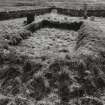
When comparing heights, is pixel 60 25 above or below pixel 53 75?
above

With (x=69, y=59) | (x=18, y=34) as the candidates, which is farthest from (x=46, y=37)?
(x=69, y=59)

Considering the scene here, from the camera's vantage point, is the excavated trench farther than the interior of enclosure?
No

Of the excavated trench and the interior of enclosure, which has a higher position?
the interior of enclosure

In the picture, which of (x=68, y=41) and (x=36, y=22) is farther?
(x=36, y=22)

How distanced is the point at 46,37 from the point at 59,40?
725 millimetres

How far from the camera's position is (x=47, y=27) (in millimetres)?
10781

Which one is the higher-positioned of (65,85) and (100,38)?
(100,38)

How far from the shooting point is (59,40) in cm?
816

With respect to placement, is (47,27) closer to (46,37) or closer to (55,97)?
(46,37)

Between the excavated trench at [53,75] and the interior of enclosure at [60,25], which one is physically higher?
the interior of enclosure at [60,25]

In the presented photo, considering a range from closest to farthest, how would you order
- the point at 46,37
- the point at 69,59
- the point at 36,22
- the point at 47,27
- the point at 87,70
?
the point at 87,70 < the point at 69,59 < the point at 46,37 < the point at 36,22 < the point at 47,27

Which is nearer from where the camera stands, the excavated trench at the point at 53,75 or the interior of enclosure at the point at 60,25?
the excavated trench at the point at 53,75

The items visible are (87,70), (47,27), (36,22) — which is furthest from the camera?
(47,27)

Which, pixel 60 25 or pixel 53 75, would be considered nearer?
pixel 53 75
